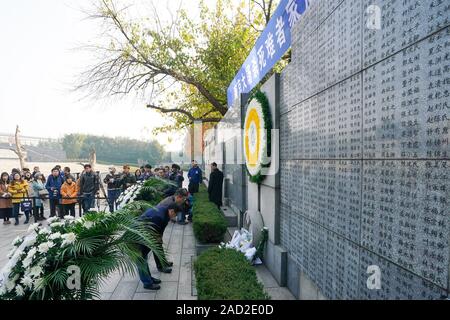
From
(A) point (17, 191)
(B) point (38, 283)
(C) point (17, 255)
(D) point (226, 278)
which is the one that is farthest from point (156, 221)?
(A) point (17, 191)

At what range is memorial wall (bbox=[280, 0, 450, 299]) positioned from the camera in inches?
73.6

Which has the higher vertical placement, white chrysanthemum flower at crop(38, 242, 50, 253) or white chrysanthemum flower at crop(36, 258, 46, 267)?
white chrysanthemum flower at crop(38, 242, 50, 253)

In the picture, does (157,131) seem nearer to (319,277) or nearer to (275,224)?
(275,224)

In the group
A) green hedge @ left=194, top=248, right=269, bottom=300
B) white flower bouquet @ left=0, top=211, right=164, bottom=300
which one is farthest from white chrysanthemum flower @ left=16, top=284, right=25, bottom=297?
green hedge @ left=194, top=248, right=269, bottom=300

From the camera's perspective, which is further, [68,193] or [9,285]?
[68,193]

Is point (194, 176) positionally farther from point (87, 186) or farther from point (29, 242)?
point (29, 242)

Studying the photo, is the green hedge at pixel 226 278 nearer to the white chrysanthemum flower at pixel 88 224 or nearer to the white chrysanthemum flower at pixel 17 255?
the white chrysanthemum flower at pixel 88 224

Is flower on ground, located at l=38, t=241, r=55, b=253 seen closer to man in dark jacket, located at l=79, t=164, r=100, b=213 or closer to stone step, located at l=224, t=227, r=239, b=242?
stone step, located at l=224, t=227, r=239, b=242

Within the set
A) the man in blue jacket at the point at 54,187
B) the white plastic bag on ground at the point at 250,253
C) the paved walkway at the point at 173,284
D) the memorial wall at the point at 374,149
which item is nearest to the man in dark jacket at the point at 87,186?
the man in blue jacket at the point at 54,187

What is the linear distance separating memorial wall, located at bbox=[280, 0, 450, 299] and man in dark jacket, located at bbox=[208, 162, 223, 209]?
5547mm

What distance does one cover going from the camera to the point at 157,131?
60.7ft

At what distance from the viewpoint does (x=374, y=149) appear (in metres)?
2.49

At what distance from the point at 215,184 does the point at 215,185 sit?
0.14ft

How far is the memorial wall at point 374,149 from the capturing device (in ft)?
6.13
